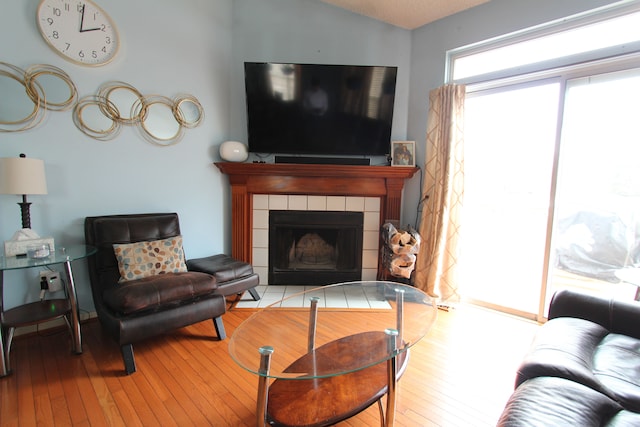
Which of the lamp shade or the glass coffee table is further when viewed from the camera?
the lamp shade

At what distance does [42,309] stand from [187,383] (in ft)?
3.67

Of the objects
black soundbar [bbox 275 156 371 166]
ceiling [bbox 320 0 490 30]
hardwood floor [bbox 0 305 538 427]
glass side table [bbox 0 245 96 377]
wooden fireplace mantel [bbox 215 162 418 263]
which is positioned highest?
ceiling [bbox 320 0 490 30]

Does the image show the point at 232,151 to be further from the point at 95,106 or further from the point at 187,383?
the point at 187,383

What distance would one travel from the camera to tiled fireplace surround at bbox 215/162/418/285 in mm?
3039

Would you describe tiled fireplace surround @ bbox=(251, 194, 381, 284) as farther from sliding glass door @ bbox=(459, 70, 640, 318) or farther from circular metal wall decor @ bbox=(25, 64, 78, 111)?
circular metal wall decor @ bbox=(25, 64, 78, 111)

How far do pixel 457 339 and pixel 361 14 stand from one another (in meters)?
3.22

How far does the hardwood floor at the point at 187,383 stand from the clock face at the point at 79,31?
208 cm

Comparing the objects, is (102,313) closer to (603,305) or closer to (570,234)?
(603,305)

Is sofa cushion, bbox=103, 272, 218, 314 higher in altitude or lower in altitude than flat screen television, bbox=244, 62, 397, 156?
lower

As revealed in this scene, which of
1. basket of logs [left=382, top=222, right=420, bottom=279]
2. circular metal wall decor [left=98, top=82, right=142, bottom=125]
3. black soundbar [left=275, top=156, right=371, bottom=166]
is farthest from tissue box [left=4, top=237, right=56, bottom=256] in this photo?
basket of logs [left=382, top=222, right=420, bottom=279]

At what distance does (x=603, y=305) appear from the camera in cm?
165

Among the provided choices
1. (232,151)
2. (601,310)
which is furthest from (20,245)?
(601,310)

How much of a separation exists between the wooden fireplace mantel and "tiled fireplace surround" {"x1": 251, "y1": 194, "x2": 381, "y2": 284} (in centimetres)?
6

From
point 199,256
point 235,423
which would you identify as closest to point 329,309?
point 235,423
